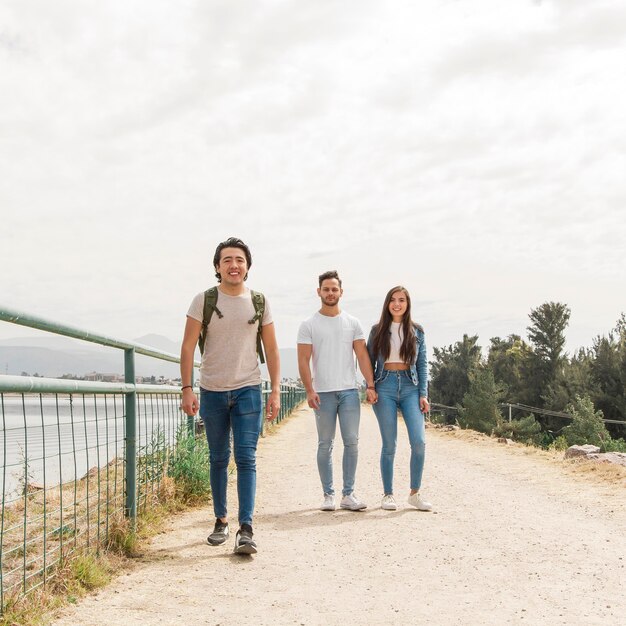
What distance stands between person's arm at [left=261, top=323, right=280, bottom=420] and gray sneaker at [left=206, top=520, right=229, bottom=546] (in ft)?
2.54

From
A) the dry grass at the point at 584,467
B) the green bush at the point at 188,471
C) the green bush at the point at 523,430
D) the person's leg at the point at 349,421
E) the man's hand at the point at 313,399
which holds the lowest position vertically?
the green bush at the point at 523,430

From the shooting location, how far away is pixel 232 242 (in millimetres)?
4809

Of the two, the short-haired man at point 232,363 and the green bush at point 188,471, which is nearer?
the short-haired man at point 232,363

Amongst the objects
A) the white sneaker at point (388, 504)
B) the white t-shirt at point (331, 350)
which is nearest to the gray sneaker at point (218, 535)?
the white t-shirt at point (331, 350)

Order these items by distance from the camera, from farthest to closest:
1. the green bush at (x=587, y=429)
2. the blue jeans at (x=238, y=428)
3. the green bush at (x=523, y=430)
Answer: the green bush at (x=523, y=430) < the green bush at (x=587, y=429) < the blue jeans at (x=238, y=428)

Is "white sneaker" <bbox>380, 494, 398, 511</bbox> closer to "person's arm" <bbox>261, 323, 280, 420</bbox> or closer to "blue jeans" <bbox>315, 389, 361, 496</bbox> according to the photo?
"blue jeans" <bbox>315, 389, 361, 496</bbox>

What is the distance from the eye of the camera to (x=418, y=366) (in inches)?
250

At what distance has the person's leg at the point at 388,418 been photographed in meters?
6.28

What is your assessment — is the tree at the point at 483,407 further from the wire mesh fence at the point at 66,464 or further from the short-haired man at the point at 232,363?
the short-haired man at the point at 232,363

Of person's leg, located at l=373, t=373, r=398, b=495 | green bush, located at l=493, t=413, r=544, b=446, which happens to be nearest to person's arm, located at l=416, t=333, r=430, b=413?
person's leg, located at l=373, t=373, r=398, b=495

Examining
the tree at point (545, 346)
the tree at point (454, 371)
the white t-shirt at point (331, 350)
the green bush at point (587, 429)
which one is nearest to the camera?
the white t-shirt at point (331, 350)

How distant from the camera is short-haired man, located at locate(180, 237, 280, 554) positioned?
185 inches

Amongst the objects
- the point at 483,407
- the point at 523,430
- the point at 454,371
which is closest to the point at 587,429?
the point at 483,407

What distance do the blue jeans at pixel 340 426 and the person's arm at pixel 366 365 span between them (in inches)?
4.9
